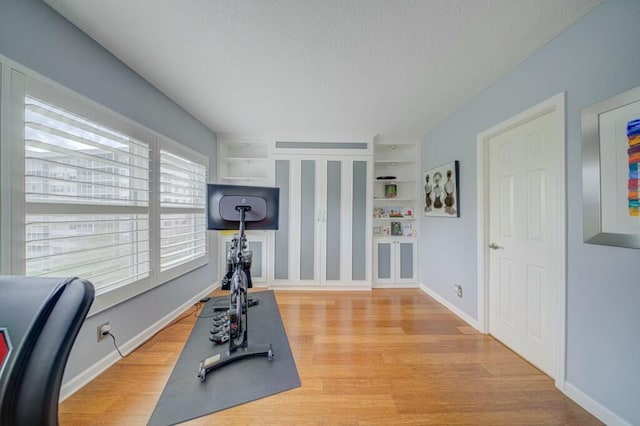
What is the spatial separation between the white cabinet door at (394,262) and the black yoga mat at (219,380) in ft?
6.27

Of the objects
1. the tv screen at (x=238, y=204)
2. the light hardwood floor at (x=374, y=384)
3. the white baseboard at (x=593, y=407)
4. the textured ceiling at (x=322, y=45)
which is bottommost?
the light hardwood floor at (x=374, y=384)

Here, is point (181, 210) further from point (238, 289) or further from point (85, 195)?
point (238, 289)

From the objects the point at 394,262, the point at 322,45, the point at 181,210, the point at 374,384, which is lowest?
the point at 374,384

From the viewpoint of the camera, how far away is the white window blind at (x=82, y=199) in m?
1.27

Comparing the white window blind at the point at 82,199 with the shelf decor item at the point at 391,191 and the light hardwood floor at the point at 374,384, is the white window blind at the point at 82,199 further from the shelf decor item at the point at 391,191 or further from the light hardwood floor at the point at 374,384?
the shelf decor item at the point at 391,191

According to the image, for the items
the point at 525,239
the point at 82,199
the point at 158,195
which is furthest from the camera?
the point at 158,195

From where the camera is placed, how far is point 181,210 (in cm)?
254

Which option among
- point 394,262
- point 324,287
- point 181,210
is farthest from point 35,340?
point 394,262

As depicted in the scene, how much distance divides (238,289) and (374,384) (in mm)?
1242

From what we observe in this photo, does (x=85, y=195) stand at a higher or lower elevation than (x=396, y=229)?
higher

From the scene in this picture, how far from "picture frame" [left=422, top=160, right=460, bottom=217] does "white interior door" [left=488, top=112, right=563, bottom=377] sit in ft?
1.34

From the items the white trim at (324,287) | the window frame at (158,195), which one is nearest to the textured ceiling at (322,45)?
the window frame at (158,195)

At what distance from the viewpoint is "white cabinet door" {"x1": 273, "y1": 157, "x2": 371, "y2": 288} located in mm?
3379

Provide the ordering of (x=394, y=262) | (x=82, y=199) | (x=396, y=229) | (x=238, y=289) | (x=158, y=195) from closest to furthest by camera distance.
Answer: (x=82, y=199) → (x=238, y=289) → (x=158, y=195) → (x=394, y=262) → (x=396, y=229)
